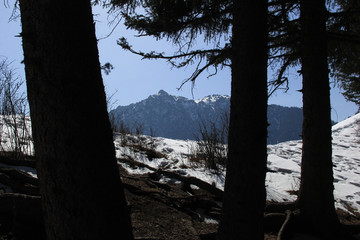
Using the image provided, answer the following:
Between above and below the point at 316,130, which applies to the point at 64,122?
above

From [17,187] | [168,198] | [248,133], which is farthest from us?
[168,198]

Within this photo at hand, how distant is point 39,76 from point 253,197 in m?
1.59

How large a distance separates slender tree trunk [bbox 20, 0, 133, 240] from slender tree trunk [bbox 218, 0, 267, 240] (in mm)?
967

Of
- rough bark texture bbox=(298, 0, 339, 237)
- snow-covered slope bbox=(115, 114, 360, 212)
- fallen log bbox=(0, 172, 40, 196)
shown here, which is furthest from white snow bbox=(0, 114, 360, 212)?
rough bark texture bbox=(298, 0, 339, 237)

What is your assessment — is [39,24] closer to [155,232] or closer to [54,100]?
[54,100]

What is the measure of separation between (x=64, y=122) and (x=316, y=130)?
2.81 m

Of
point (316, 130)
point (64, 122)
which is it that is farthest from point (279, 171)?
point (64, 122)

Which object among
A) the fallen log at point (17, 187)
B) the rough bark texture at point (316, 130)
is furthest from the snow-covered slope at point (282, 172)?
the fallen log at point (17, 187)

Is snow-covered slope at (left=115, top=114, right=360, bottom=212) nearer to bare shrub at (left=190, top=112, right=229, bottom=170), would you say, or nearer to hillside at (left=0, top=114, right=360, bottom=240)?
hillside at (left=0, top=114, right=360, bottom=240)

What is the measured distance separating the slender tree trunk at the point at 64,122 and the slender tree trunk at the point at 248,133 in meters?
0.97

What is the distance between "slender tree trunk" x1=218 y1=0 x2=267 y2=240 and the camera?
1.70m

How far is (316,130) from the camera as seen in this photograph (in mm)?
2795

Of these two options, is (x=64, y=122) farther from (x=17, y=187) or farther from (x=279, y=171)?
(x=279, y=171)

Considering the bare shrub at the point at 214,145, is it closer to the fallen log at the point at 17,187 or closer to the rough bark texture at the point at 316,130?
the rough bark texture at the point at 316,130
